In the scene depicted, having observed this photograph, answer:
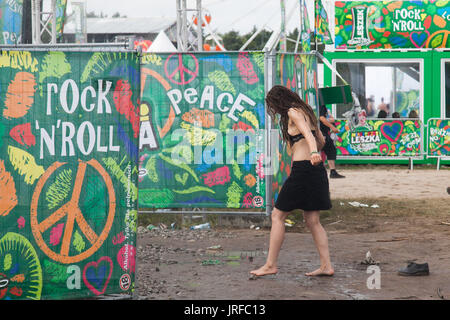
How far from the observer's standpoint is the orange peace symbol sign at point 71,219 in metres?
5.55

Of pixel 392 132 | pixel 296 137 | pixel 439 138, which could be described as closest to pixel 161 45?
pixel 392 132

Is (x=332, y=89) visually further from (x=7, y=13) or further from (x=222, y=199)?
(x=7, y=13)

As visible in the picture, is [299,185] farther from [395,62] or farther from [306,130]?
[395,62]

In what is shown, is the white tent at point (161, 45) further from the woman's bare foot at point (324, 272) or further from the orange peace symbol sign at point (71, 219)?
the orange peace symbol sign at point (71, 219)

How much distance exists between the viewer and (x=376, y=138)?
2070 cm

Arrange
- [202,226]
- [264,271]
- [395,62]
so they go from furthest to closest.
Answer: [395,62]
[202,226]
[264,271]

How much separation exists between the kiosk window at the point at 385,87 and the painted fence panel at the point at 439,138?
2.13 ft

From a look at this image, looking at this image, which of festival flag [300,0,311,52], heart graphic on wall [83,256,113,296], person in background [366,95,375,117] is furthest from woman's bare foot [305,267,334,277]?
person in background [366,95,375,117]

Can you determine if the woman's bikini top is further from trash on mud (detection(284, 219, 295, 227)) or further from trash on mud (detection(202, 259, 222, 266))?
trash on mud (detection(284, 219, 295, 227))

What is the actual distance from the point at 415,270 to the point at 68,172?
3.40m

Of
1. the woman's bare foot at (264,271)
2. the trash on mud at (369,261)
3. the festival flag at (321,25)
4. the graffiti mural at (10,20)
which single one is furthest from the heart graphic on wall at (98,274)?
the festival flag at (321,25)

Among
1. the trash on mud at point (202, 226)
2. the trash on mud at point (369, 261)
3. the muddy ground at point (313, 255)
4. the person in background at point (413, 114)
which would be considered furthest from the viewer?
the person in background at point (413, 114)

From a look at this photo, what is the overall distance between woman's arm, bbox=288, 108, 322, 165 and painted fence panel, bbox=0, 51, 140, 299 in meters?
1.78

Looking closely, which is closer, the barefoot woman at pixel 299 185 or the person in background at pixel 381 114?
the barefoot woman at pixel 299 185
